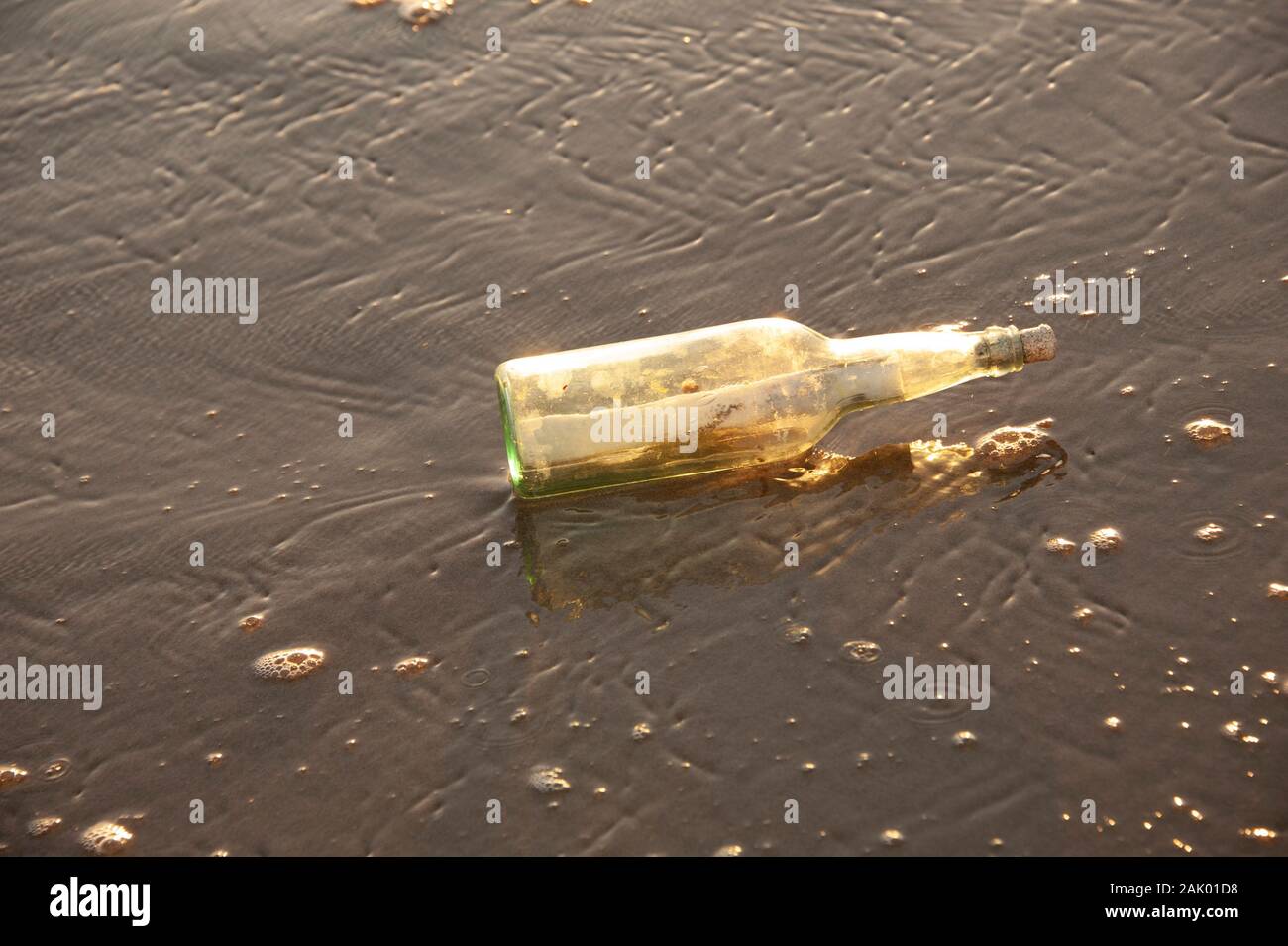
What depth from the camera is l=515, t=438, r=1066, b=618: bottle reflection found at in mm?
2572

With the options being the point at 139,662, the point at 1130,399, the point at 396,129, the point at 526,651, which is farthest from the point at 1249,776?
the point at 396,129

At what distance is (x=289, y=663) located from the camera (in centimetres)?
247

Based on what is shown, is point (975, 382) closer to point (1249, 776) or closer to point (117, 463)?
point (1249, 776)

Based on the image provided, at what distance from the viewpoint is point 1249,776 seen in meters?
2.14

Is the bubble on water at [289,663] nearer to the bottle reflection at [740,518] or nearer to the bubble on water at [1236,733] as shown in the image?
the bottle reflection at [740,518]

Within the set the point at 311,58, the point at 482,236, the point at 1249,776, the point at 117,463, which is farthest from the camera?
the point at 311,58

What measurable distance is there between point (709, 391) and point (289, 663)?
937 millimetres

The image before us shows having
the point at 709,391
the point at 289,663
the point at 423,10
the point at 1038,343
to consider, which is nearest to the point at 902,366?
the point at 1038,343

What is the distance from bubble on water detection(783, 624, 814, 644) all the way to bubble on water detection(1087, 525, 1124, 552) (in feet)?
1.87

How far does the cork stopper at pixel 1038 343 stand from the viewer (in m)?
2.70

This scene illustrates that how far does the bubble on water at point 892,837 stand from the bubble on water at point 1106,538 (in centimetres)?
75

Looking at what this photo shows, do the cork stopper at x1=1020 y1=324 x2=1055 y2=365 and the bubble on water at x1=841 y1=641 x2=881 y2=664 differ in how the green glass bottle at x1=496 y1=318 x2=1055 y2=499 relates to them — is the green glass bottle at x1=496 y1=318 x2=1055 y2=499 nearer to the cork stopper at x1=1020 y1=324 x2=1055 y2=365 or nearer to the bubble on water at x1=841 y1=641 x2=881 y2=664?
the cork stopper at x1=1020 y1=324 x2=1055 y2=365

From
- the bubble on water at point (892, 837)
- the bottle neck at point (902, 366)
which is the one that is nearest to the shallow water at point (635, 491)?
the bubble on water at point (892, 837)

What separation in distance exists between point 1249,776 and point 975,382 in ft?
3.53
